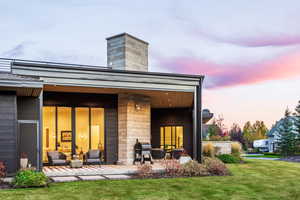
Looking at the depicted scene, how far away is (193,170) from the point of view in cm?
1236

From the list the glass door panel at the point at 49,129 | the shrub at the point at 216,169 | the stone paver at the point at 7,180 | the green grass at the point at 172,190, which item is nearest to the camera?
the green grass at the point at 172,190

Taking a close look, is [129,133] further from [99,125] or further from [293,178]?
[293,178]

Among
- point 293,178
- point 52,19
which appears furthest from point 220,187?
point 52,19

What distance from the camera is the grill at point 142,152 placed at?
15.1 metres

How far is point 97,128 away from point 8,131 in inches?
206

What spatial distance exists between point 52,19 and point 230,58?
10.2 m

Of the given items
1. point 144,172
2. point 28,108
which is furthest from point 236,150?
point 28,108

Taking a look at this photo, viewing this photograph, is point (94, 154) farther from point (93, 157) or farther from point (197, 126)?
point (197, 126)

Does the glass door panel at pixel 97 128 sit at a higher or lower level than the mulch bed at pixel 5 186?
higher

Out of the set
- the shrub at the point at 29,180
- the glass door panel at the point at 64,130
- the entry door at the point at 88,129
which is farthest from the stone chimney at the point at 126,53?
the shrub at the point at 29,180

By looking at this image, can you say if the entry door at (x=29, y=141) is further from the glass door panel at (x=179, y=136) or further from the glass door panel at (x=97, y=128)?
the glass door panel at (x=179, y=136)

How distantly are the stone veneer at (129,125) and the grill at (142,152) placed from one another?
213 millimetres

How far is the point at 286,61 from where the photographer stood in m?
20.5

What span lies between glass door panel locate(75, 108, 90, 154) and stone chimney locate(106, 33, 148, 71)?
12.0 ft
